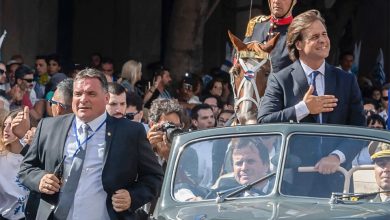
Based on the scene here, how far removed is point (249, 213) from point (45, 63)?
10411 mm

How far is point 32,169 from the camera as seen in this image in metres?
8.41

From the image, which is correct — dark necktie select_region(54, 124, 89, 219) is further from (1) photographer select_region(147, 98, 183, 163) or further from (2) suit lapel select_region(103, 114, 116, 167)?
(1) photographer select_region(147, 98, 183, 163)

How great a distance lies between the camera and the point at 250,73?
32.8 ft

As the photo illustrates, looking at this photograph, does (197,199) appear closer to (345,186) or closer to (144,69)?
(345,186)

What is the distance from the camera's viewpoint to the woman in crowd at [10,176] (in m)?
10.0

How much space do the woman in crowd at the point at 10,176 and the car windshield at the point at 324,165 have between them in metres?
3.32

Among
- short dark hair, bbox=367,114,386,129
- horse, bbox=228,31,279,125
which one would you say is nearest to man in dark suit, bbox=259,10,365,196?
horse, bbox=228,31,279,125

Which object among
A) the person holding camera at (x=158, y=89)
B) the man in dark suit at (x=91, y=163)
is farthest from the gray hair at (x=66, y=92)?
the person holding camera at (x=158, y=89)

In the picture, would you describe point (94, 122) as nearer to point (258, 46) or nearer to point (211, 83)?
point (258, 46)

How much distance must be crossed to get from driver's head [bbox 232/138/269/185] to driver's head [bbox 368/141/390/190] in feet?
2.16

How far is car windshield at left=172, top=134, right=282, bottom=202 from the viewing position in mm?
7426

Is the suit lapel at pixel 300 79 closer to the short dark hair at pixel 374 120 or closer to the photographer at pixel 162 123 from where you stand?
the photographer at pixel 162 123

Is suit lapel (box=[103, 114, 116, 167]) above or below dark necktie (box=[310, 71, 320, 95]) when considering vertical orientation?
below

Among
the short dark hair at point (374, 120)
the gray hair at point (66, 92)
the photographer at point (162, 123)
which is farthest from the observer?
the short dark hair at point (374, 120)
